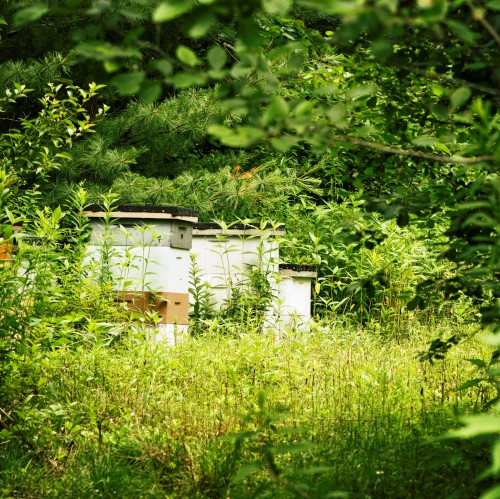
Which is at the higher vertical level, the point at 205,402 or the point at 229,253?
the point at 229,253

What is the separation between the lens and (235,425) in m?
3.56

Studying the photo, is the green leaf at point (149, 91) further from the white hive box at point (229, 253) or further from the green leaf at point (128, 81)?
the white hive box at point (229, 253)

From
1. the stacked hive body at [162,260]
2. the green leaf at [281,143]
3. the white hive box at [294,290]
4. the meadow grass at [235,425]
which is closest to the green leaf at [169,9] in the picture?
the green leaf at [281,143]

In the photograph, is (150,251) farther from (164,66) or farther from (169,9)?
(169,9)

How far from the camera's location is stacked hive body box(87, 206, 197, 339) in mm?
5680

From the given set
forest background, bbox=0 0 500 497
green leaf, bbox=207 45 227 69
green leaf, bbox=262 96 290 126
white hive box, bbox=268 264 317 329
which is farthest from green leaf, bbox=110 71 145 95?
white hive box, bbox=268 264 317 329

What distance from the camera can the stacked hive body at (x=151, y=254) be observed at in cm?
568

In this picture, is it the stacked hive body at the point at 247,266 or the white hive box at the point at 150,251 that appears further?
the stacked hive body at the point at 247,266

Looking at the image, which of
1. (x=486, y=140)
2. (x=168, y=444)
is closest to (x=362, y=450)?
(x=168, y=444)

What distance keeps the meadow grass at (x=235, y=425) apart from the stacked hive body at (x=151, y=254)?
55cm

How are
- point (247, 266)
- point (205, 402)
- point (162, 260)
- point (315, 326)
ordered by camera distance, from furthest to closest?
point (247, 266) → point (315, 326) → point (162, 260) → point (205, 402)

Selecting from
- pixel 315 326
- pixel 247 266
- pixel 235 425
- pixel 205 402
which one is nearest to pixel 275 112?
pixel 235 425

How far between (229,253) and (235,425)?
3.66m

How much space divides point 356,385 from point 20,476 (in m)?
2.04
